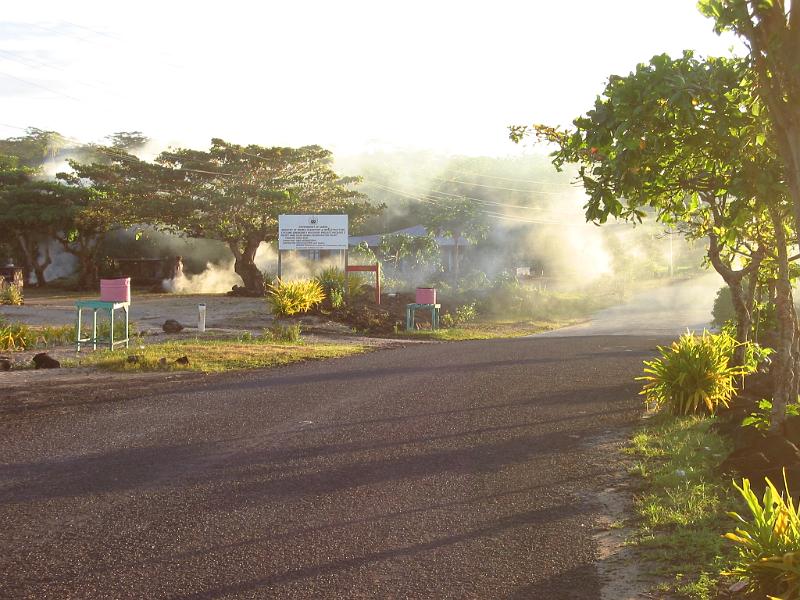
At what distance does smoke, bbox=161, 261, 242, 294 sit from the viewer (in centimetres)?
4603

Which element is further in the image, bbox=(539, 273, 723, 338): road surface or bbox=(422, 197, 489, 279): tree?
bbox=(422, 197, 489, 279): tree

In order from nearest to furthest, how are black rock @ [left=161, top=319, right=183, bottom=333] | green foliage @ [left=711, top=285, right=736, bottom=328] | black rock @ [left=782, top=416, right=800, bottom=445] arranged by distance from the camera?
black rock @ [left=782, top=416, right=800, bottom=445] < black rock @ [left=161, top=319, right=183, bottom=333] < green foliage @ [left=711, top=285, right=736, bottom=328]

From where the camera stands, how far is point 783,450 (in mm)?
7320

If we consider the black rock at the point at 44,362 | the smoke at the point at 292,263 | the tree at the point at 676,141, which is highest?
the smoke at the point at 292,263

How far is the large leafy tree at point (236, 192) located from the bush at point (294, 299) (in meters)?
13.0

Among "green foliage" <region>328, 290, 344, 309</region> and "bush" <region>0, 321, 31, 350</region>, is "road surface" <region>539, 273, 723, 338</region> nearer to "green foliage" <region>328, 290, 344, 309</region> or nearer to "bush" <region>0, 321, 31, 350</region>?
"green foliage" <region>328, 290, 344, 309</region>

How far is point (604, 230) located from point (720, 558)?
6516 centimetres

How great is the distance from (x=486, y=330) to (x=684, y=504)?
23.2m

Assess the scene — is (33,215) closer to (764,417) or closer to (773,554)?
(764,417)

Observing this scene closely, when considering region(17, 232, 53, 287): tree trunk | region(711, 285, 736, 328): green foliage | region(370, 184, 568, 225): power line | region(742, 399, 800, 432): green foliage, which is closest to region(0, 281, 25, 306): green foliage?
region(17, 232, 53, 287): tree trunk

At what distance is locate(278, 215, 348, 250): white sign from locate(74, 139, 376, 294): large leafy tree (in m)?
8.81

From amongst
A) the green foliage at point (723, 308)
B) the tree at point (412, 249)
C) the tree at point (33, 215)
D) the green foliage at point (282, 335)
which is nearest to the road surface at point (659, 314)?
the green foliage at point (723, 308)

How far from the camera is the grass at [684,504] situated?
5531 millimetres

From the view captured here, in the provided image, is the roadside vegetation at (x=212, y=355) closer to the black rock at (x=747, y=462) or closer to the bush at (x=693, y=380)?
the bush at (x=693, y=380)
